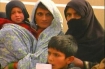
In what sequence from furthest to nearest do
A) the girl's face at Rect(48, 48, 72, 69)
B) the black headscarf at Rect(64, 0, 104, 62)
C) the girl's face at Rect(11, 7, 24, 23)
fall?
the girl's face at Rect(11, 7, 24, 23) < the black headscarf at Rect(64, 0, 104, 62) < the girl's face at Rect(48, 48, 72, 69)

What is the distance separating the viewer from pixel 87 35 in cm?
121

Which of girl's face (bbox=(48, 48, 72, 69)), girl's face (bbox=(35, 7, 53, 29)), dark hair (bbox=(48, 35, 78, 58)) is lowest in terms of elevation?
girl's face (bbox=(48, 48, 72, 69))

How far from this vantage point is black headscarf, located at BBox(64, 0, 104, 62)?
3.93ft

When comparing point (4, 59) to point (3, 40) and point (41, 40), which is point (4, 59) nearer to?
point (3, 40)

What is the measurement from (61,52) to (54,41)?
0.07 meters

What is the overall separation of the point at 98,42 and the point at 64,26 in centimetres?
32

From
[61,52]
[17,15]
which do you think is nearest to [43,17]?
[17,15]

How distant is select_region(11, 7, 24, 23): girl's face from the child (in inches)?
13.1

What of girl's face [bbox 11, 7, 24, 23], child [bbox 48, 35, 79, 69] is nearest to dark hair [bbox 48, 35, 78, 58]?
child [bbox 48, 35, 79, 69]

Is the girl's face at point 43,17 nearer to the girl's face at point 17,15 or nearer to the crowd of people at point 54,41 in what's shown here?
the crowd of people at point 54,41

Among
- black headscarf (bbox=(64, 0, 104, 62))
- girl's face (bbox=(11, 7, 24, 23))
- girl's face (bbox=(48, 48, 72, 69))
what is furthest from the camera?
girl's face (bbox=(11, 7, 24, 23))

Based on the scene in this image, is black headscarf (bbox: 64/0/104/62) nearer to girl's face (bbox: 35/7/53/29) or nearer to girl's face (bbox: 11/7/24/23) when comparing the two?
girl's face (bbox: 35/7/53/29)

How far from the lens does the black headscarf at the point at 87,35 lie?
3.93 ft

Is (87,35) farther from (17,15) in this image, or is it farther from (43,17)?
(17,15)
